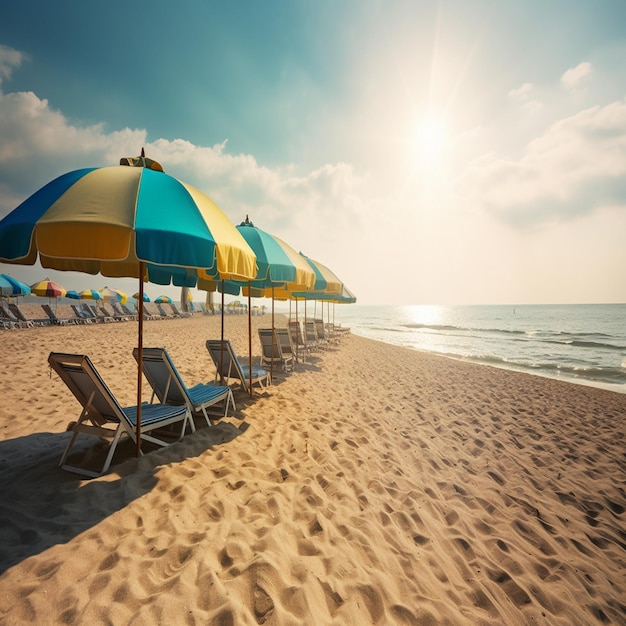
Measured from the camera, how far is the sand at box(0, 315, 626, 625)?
1909 mm

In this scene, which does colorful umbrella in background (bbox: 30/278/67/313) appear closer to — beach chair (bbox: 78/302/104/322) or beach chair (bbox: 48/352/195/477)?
beach chair (bbox: 78/302/104/322)

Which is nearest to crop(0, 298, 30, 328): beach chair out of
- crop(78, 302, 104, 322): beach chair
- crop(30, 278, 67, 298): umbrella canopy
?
crop(30, 278, 67, 298): umbrella canopy

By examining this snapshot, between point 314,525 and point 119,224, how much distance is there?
9.22 ft

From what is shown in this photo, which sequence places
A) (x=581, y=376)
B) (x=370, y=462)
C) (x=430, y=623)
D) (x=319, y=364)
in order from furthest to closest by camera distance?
(x=581, y=376) < (x=319, y=364) < (x=370, y=462) < (x=430, y=623)

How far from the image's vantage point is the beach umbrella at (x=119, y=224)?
238 cm

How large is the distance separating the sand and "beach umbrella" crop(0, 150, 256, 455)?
988 mm

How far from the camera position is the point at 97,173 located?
2914mm

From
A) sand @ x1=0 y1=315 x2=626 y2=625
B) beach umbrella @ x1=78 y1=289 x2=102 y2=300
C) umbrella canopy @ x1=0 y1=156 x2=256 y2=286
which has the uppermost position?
umbrella canopy @ x1=0 y1=156 x2=256 y2=286

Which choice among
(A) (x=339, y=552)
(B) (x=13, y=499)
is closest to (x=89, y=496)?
(B) (x=13, y=499)

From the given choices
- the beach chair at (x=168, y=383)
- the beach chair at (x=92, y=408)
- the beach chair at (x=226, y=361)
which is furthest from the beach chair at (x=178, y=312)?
the beach chair at (x=92, y=408)

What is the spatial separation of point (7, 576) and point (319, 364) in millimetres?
8542

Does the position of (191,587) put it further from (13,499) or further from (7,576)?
(13,499)

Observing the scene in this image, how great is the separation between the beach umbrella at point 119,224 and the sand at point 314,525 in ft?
3.24

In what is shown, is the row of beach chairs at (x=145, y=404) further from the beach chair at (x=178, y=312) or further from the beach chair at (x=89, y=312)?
the beach chair at (x=178, y=312)
